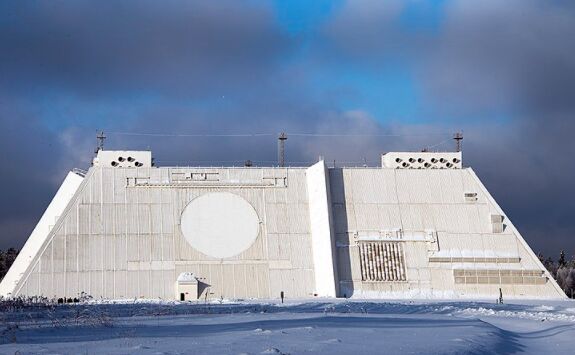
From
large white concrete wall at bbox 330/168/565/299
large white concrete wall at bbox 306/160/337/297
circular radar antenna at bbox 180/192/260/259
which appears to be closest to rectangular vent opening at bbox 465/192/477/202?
large white concrete wall at bbox 330/168/565/299

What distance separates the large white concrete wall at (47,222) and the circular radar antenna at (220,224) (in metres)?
9.93

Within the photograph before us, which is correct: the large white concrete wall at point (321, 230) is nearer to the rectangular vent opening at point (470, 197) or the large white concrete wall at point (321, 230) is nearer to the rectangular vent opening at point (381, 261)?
the rectangular vent opening at point (381, 261)

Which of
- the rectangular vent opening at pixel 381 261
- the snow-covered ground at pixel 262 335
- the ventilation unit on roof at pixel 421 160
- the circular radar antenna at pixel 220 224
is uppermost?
the ventilation unit on roof at pixel 421 160

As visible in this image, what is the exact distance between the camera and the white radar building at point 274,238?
5909cm

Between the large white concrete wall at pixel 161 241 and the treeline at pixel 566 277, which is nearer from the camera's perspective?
the large white concrete wall at pixel 161 241

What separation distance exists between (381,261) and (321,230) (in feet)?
17.2

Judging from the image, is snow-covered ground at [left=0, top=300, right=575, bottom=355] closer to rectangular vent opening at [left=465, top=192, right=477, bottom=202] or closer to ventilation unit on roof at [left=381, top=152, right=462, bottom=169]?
rectangular vent opening at [left=465, top=192, right=477, bottom=202]

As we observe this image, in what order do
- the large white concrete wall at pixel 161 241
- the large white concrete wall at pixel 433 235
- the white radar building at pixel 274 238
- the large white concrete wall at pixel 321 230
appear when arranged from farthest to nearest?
the large white concrete wall at pixel 433 235 → the large white concrete wall at pixel 321 230 → the white radar building at pixel 274 238 → the large white concrete wall at pixel 161 241

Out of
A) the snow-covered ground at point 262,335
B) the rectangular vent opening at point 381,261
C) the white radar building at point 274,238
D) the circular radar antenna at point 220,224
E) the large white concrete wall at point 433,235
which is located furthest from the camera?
the circular radar antenna at point 220,224

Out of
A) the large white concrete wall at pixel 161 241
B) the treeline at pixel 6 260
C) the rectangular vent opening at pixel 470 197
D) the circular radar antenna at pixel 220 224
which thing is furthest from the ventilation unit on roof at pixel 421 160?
the treeline at pixel 6 260

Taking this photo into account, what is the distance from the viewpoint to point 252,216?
63.3m

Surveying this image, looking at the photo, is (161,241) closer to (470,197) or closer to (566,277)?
(470,197)

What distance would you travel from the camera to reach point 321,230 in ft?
203

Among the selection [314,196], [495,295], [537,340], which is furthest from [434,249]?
[537,340]
